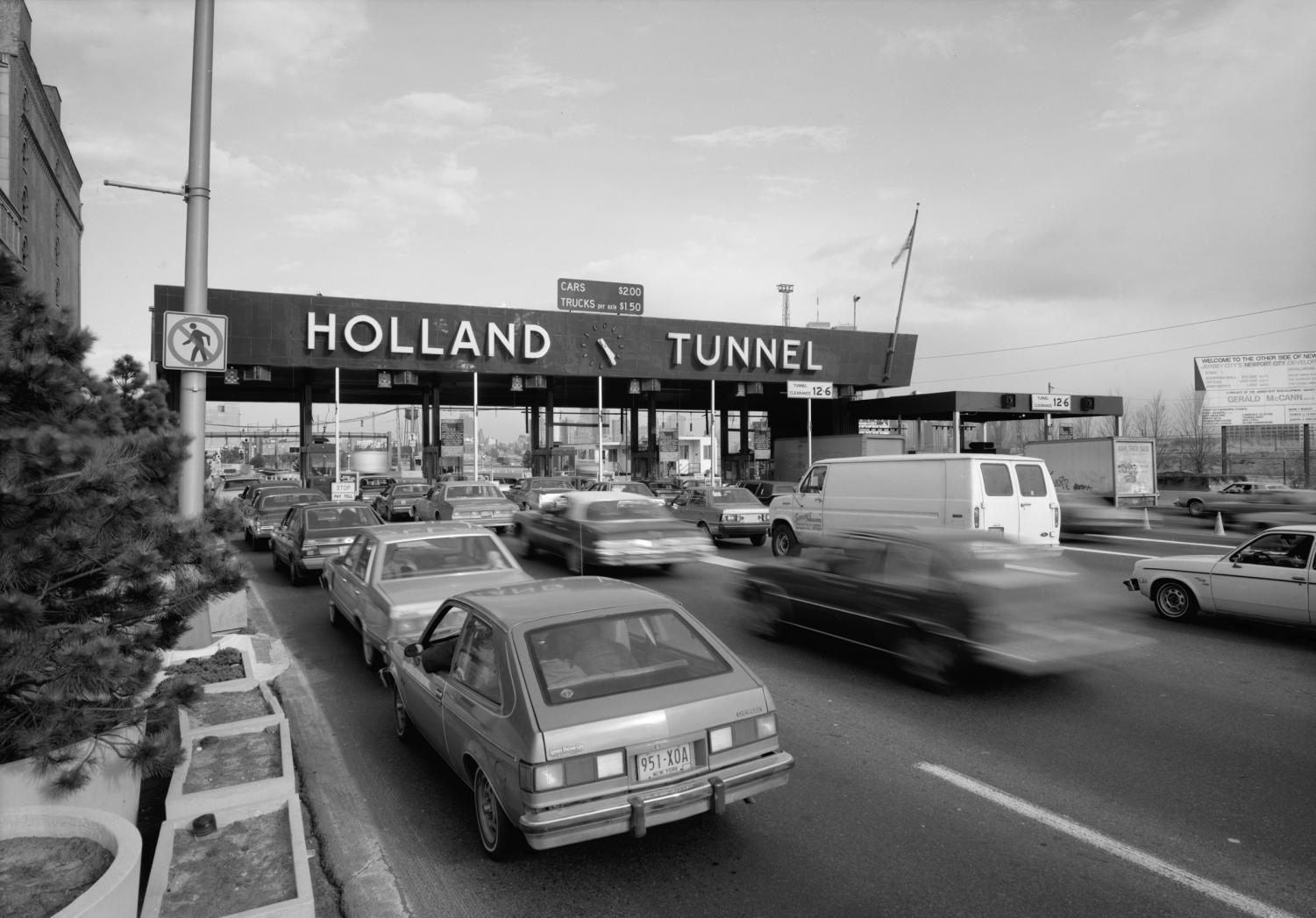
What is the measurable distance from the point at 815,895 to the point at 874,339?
41.9 meters

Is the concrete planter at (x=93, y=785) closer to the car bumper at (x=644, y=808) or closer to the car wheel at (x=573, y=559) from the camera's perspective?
the car bumper at (x=644, y=808)

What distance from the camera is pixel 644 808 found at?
4.00 m

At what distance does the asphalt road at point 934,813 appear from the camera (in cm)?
403

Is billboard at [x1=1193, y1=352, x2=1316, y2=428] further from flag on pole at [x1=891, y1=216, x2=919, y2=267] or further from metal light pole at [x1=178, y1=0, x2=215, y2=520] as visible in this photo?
metal light pole at [x1=178, y1=0, x2=215, y2=520]

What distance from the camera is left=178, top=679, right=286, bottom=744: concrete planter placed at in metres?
5.60

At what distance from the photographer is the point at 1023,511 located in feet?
45.9

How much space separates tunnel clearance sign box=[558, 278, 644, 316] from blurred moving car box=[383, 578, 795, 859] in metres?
32.6

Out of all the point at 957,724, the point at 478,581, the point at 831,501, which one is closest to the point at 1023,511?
the point at 831,501

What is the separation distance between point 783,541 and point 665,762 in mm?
13877

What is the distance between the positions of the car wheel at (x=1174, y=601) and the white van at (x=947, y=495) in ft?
7.90

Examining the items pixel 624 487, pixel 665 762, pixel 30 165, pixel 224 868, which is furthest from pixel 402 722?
pixel 30 165

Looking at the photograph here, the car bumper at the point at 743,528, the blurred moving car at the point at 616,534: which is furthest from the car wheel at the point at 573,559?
the car bumper at the point at 743,528

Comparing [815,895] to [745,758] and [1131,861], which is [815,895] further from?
[1131,861]

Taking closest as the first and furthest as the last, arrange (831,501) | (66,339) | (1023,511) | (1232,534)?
(66,339), (1023,511), (831,501), (1232,534)
